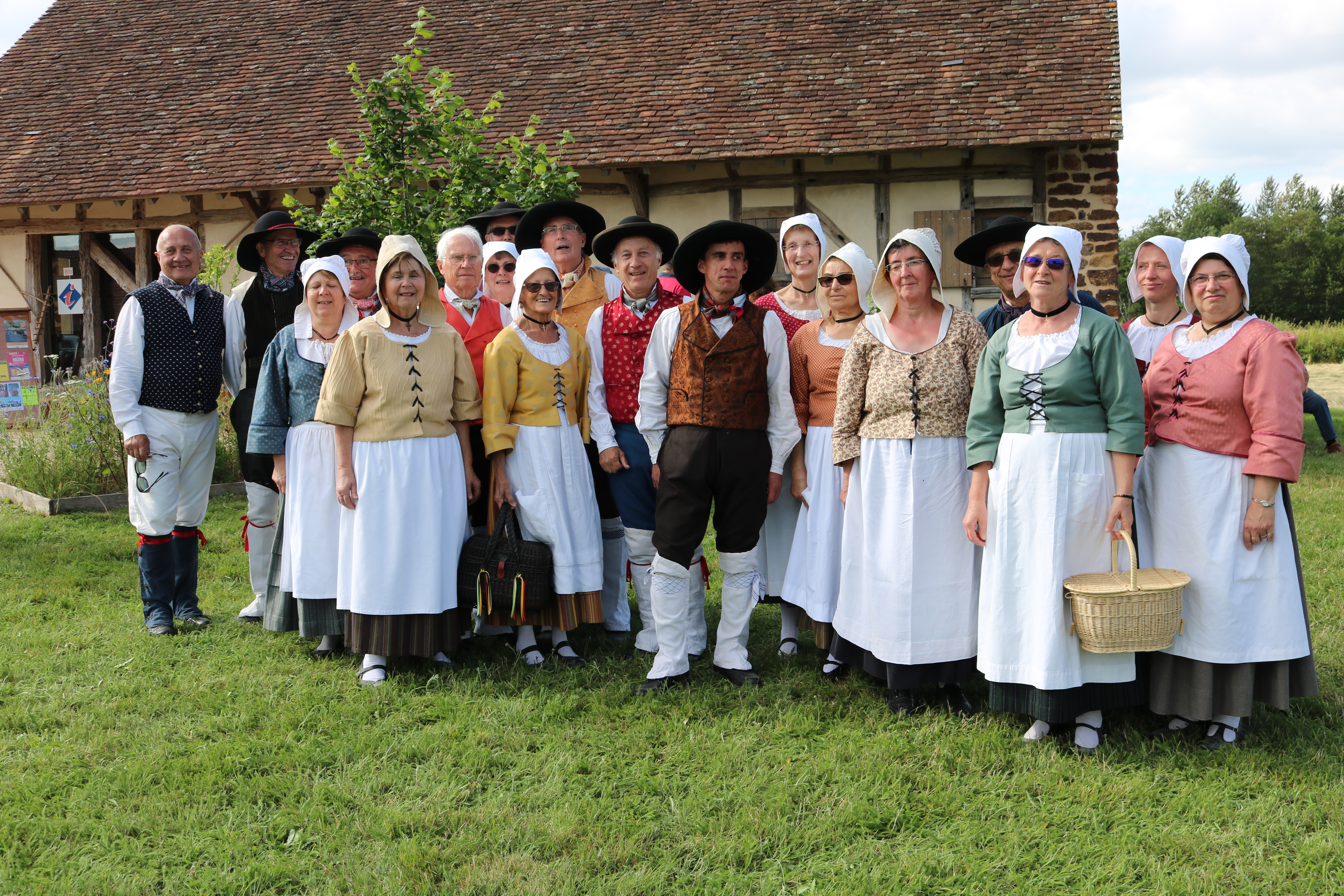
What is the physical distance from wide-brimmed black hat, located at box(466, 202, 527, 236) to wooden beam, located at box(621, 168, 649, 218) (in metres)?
5.45

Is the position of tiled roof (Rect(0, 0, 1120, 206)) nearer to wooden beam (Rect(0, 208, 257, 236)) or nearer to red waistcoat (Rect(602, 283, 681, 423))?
wooden beam (Rect(0, 208, 257, 236))

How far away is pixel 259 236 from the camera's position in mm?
5254

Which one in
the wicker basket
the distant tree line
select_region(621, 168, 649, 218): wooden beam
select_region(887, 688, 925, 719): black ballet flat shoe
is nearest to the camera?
the wicker basket

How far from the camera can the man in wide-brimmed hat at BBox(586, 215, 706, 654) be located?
4.49m

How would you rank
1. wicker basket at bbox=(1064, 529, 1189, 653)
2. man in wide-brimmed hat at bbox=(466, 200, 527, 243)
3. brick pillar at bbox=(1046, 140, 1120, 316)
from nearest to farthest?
wicker basket at bbox=(1064, 529, 1189, 653), man in wide-brimmed hat at bbox=(466, 200, 527, 243), brick pillar at bbox=(1046, 140, 1120, 316)

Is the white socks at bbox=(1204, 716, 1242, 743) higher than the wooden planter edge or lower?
lower

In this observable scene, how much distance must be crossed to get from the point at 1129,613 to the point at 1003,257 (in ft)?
5.66

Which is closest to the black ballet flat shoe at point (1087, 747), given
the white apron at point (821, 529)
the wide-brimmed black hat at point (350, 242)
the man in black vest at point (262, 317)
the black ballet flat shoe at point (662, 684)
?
the white apron at point (821, 529)

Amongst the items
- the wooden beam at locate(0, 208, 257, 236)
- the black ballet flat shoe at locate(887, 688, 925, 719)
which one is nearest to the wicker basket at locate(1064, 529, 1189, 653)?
the black ballet flat shoe at locate(887, 688, 925, 719)

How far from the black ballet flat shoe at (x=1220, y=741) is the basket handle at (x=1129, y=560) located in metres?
0.70

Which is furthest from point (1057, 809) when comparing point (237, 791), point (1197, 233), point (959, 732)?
point (1197, 233)

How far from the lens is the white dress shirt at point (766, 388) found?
4172 millimetres

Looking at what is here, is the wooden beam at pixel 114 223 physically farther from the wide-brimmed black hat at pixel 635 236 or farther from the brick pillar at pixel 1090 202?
the wide-brimmed black hat at pixel 635 236

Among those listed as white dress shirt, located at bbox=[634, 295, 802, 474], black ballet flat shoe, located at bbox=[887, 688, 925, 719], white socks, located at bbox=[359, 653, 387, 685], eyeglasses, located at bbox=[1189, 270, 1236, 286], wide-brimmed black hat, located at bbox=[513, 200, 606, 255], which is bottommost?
black ballet flat shoe, located at bbox=[887, 688, 925, 719]
